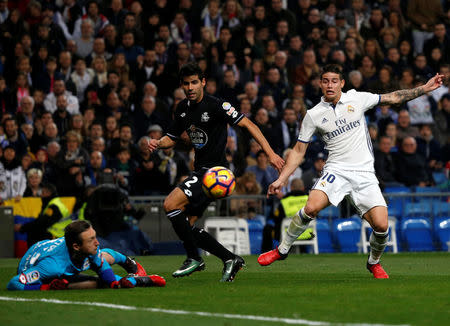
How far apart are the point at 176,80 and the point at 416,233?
20.2 ft

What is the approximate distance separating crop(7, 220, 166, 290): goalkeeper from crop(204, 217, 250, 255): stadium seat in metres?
9.02

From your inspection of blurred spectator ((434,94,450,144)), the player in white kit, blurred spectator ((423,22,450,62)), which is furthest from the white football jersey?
blurred spectator ((423,22,450,62))

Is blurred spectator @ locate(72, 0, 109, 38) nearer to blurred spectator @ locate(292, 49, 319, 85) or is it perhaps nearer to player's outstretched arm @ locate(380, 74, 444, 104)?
blurred spectator @ locate(292, 49, 319, 85)

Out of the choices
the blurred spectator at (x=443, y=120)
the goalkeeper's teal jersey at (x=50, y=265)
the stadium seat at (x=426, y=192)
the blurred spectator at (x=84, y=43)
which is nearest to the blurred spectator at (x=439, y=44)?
the blurred spectator at (x=443, y=120)

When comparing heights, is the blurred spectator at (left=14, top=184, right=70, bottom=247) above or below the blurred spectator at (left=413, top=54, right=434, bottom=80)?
below

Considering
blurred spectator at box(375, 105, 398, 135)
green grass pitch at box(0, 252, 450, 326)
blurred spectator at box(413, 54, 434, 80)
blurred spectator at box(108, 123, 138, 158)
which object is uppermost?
blurred spectator at box(413, 54, 434, 80)

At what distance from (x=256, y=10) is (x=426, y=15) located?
5.25 meters

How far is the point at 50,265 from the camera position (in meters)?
9.32

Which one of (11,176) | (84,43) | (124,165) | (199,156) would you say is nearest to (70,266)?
(199,156)

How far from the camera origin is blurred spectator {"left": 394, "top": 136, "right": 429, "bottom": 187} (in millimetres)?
20750

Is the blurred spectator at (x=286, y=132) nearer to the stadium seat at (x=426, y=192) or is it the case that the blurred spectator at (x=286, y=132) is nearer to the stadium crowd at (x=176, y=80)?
the stadium crowd at (x=176, y=80)

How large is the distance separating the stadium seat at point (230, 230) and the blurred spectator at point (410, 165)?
4.07 meters

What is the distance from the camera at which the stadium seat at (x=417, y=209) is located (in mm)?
19547

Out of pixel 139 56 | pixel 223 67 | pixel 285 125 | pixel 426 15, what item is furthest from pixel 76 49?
pixel 426 15
